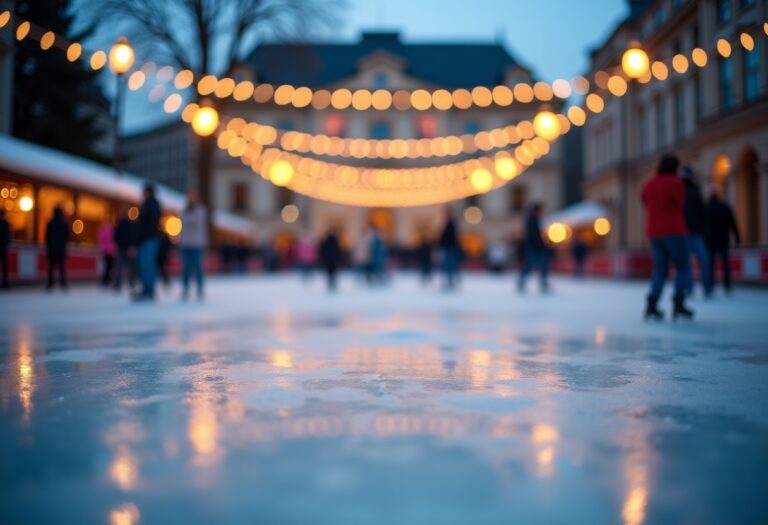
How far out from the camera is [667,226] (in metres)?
6.43

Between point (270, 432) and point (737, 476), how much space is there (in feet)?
4.61

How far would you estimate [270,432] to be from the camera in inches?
84.7

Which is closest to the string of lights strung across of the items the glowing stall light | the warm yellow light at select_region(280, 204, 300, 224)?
the glowing stall light

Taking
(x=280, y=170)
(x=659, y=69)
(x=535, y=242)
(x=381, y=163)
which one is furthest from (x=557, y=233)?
(x=659, y=69)

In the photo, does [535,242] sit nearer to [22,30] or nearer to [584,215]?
[22,30]

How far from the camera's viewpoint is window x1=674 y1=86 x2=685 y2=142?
24.8m

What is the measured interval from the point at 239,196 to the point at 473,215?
16989mm

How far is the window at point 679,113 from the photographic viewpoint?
2475 cm

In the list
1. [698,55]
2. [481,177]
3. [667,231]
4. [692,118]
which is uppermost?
[692,118]

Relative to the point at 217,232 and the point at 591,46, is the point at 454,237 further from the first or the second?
the point at 591,46

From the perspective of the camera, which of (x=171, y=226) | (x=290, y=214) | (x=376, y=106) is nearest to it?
(x=376, y=106)

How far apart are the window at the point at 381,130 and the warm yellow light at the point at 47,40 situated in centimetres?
3783

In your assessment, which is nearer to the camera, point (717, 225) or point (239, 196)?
point (717, 225)

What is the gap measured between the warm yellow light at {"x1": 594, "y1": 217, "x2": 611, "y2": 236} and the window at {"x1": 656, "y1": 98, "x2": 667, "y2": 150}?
4.42 metres
